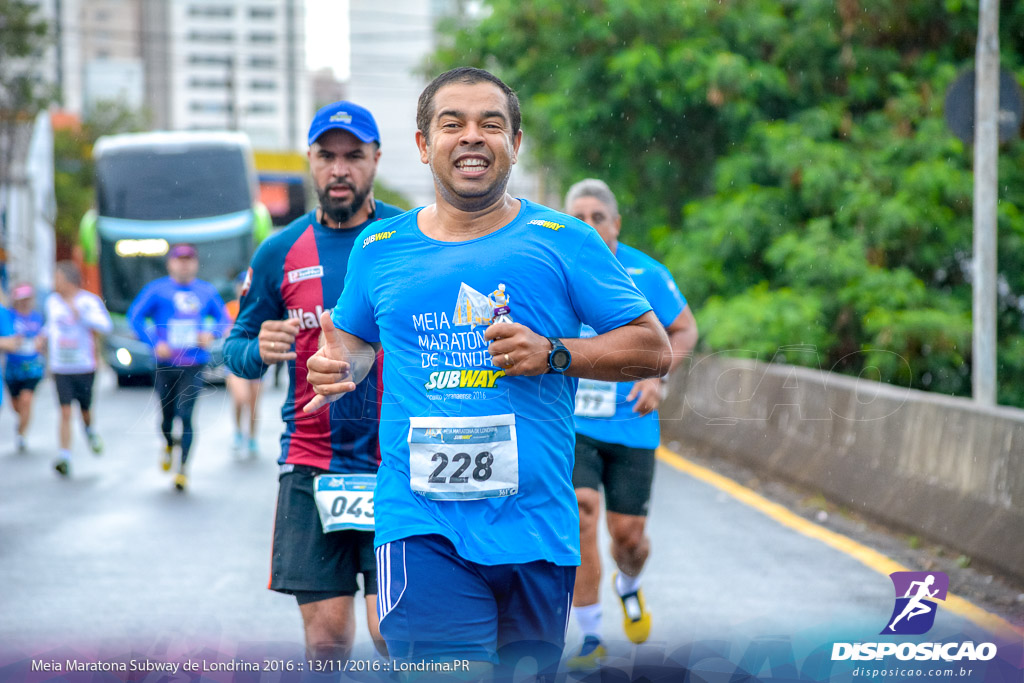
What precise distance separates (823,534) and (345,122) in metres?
4.45

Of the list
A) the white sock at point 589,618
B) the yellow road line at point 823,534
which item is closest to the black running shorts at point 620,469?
the white sock at point 589,618

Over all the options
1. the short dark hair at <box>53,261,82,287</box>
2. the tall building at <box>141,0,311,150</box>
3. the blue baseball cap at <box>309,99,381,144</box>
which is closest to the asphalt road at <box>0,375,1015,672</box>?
the blue baseball cap at <box>309,99,381,144</box>

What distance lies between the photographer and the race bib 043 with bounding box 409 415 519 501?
114 inches

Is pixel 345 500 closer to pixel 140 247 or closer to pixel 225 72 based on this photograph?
pixel 140 247

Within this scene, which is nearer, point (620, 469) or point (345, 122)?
point (345, 122)

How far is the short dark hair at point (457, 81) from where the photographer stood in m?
2.96

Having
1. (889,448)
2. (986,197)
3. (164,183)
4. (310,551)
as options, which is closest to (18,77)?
(164,183)

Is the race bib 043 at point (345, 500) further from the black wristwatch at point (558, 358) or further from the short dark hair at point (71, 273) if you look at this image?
the short dark hair at point (71, 273)

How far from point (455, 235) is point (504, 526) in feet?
2.26

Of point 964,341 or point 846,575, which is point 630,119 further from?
point 846,575

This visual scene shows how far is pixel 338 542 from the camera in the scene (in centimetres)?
402

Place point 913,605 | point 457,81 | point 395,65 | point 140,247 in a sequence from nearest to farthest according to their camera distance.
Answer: point 457,81 → point 913,605 → point 140,247 → point 395,65

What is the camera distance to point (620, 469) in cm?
532

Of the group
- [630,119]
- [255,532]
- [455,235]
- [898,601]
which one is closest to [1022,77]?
[630,119]
